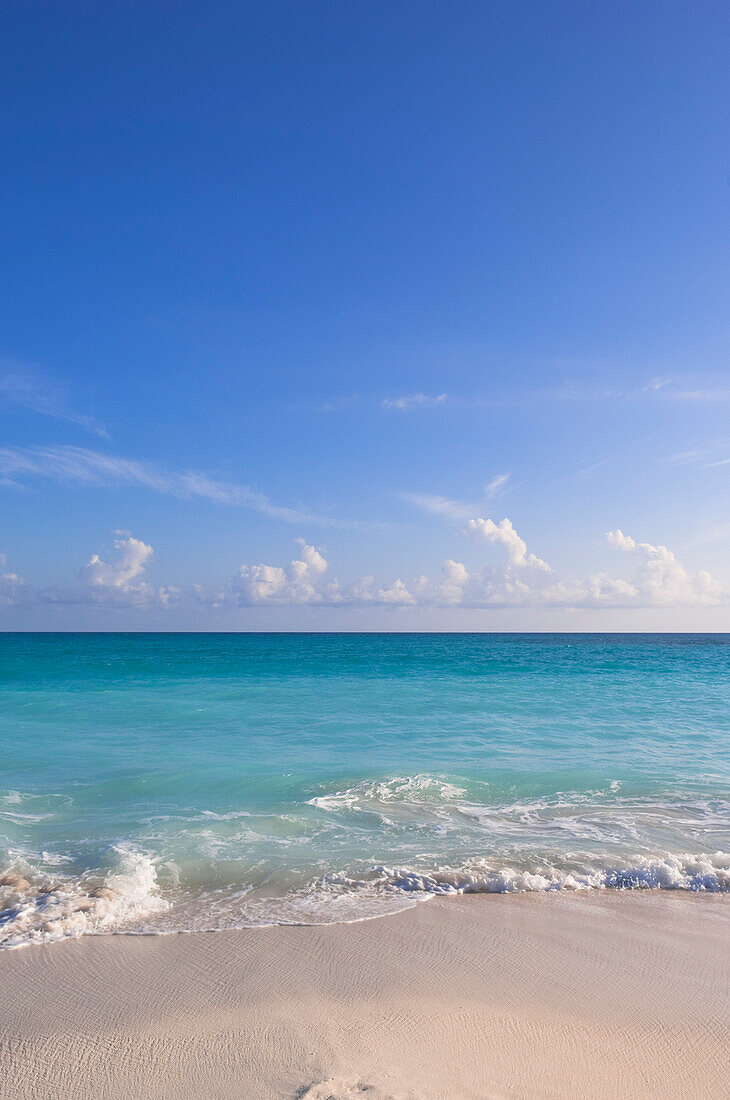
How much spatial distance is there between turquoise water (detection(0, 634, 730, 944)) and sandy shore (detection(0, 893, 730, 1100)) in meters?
0.61

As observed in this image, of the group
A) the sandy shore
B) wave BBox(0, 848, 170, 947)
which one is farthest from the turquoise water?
the sandy shore

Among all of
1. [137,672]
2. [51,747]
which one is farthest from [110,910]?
[137,672]

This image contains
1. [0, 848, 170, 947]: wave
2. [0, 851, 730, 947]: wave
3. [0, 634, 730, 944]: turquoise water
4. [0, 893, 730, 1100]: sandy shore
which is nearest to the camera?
[0, 893, 730, 1100]: sandy shore

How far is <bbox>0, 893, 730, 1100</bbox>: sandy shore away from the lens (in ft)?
11.3

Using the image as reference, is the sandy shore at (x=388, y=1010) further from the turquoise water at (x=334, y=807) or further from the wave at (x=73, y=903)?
the turquoise water at (x=334, y=807)

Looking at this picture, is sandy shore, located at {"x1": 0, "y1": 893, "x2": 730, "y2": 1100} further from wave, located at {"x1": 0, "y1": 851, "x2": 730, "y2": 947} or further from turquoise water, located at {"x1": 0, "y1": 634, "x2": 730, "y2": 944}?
turquoise water, located at {"x1": 0, "y1": 634, "x2": 730, "y2": 944}

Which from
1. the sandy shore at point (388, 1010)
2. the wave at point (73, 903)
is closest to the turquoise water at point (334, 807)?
the wave at point (73, 903)

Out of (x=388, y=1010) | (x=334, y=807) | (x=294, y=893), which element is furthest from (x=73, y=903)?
(x=334, y=807)

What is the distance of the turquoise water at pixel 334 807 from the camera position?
20.1ft

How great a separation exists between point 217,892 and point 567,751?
9082 mm

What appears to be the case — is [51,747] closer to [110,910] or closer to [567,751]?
[110,910]

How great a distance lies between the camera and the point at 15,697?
22922mm

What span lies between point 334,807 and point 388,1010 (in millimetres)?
5083

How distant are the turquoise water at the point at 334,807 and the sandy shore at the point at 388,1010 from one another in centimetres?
61
